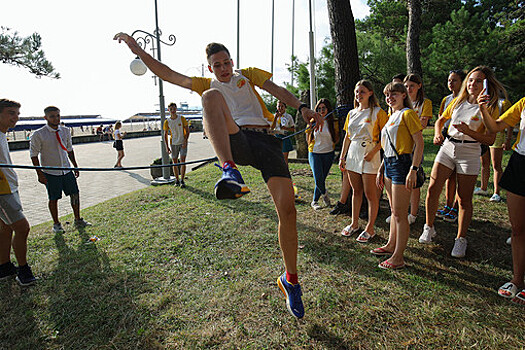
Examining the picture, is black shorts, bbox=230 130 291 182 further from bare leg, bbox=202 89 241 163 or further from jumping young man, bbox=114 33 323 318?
bare leg, bbox=202 89 241 163

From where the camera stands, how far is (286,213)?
2707 millimetres

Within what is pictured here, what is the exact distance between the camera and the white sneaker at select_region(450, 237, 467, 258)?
3668 millimetres

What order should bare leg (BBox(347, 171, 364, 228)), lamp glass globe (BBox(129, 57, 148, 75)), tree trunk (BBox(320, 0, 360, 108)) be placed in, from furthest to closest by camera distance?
1. lamp glass globe (BBox(129, 57, 148, 75))
2. tree trunk (BBox(320, 0, 360, 108))
3. bare leg (BBox(347, 171, 364, 228))

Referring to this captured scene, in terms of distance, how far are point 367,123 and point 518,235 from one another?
1978 millimetres

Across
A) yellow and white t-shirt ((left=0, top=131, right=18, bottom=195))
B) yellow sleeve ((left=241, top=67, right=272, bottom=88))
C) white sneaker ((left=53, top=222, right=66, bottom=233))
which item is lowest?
white sneaker ((left=53, top=222, right=66, bottom=233))

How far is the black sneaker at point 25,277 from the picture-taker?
11.8 feet

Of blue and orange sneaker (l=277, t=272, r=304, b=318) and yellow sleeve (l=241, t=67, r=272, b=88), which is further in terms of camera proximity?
yellow sleeve (l=241, t=67, r=272, b=88)

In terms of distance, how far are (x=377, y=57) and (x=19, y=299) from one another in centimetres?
1739

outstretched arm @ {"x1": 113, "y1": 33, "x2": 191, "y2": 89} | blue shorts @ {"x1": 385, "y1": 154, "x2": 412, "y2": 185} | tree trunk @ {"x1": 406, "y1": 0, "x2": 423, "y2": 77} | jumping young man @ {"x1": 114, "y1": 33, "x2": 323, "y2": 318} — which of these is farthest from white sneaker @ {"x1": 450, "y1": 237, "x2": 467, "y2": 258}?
tree trunk @ {"x1": 406, "y1": 0, "x2": 423, "y2": 77}

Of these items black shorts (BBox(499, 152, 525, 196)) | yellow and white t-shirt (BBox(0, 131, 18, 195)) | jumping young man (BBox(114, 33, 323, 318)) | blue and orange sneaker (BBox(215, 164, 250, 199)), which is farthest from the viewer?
yellow and white t-shirt (BBox(0, 131, 18, 195))

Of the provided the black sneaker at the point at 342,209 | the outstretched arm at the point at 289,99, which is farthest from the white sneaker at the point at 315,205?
the outstretched arm at the point at 289,99

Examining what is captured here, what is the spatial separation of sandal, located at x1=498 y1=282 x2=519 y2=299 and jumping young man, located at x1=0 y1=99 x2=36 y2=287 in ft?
16.2

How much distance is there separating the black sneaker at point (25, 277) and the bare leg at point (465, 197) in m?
5.08

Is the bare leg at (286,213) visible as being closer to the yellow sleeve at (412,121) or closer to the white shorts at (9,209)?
the yellow sleeve at (412,121)
